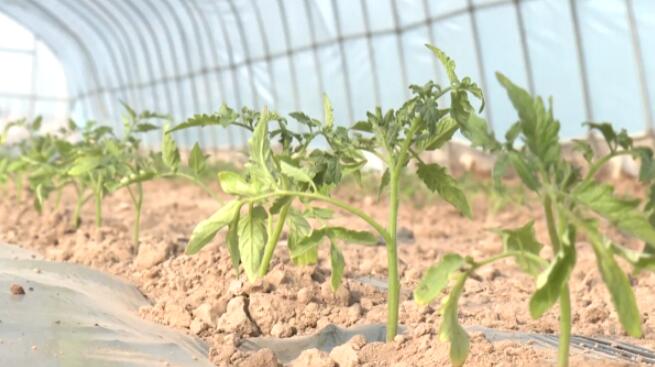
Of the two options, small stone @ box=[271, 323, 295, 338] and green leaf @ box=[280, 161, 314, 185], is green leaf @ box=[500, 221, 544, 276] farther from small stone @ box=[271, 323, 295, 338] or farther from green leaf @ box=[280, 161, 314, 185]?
small stone @ box=[271, 323, 295, 338]

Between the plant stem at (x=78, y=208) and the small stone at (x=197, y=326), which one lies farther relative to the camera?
the plant stem at (x=78, y=208)

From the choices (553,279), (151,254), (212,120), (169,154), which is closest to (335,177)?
(212,120)

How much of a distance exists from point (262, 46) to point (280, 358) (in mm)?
13476

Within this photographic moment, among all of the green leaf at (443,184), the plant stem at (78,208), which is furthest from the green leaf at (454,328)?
the plant stem at (78,208)

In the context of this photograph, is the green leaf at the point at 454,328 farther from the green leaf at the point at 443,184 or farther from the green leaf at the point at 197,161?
the green leaf at the point at 197,161

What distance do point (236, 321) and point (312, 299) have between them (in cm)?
36

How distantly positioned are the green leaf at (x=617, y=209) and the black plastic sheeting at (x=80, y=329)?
1.35 metres

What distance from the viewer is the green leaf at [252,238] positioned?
8.87 feet

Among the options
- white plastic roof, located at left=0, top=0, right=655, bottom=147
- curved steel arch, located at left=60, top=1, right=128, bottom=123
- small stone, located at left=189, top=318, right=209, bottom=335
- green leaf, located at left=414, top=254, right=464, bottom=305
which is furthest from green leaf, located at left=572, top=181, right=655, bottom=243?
curved steel arch, located at left=60, top=1, right=128, bottom=123

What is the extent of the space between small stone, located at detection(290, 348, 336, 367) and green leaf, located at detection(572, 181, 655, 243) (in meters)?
0.98

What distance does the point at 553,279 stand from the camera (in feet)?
6.07

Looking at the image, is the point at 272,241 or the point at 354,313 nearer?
the point at 272,241

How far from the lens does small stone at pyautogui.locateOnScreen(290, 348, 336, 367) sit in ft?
8.20

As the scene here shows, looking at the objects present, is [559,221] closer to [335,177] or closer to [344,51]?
[335,177]
